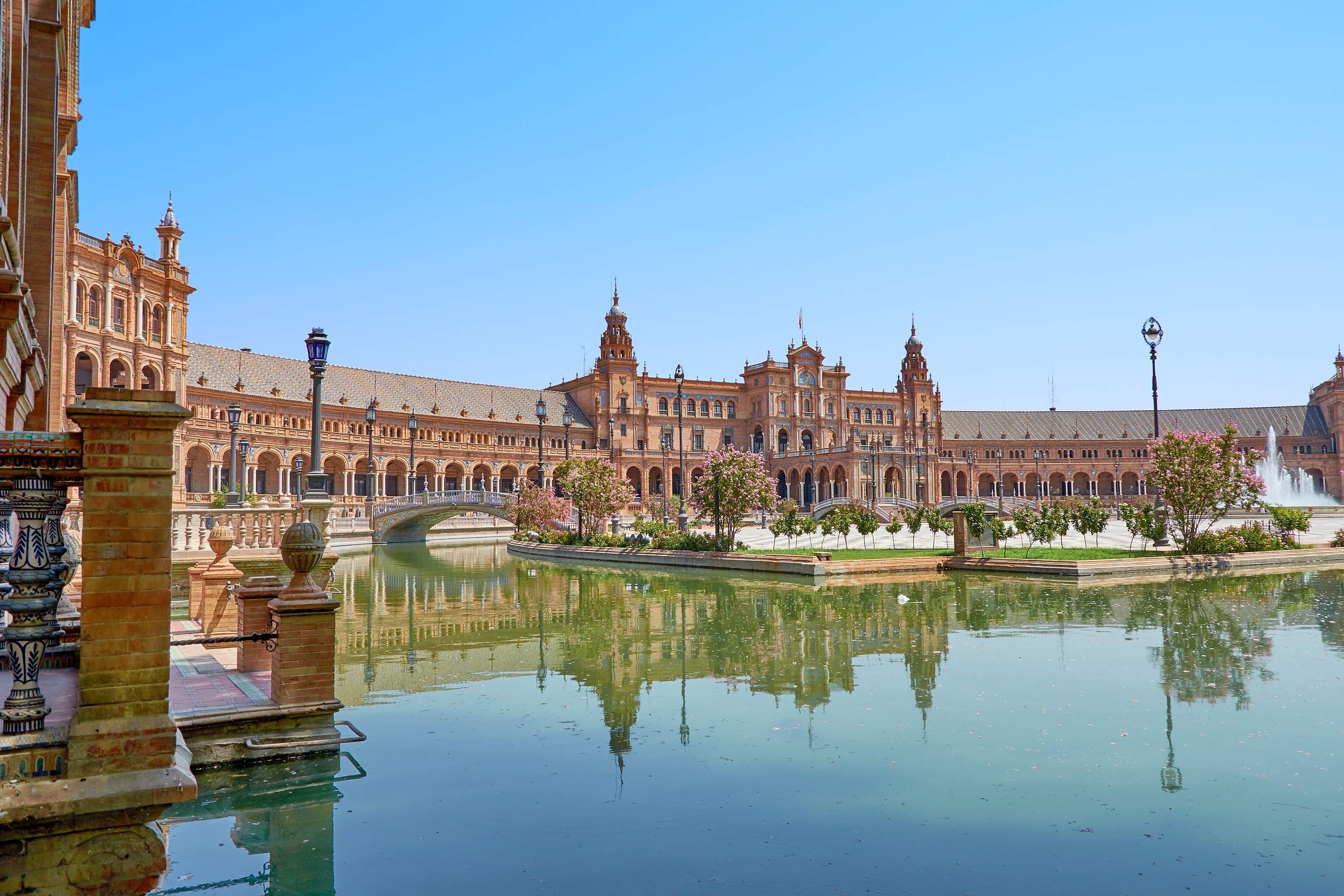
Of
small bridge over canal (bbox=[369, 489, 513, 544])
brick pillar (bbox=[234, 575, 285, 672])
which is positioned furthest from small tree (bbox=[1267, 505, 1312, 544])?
small bridge over canal (bbox=[369, 489, 513, 544])

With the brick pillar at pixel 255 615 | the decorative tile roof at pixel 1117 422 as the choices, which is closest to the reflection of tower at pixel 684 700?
the brick pillar at pixel 255 615

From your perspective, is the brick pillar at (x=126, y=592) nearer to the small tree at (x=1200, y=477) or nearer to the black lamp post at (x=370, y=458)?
the black lamp post at (x=370, y=458)

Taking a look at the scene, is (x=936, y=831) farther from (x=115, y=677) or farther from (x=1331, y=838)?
(x=115, y=677)

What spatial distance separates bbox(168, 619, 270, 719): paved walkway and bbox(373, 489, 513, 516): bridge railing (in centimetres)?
4433

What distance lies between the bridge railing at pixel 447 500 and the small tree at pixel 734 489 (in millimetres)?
24445

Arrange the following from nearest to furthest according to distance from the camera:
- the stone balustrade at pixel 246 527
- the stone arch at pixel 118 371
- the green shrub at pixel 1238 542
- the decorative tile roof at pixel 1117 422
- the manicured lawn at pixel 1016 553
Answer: the stone balustrade at pixel 246 527
the manicured lawn at pixel 1016 553
the green shrub at pixel 1238 542
the stone arch at pixel 118 371
the decorative tile roof at pixel 1117 422

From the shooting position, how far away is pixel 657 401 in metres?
95.4

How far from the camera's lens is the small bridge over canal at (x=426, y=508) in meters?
56.7

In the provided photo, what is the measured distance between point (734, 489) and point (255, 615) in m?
25.1

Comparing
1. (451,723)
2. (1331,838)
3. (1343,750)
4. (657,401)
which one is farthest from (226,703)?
(657,401)

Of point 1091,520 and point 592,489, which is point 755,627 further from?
point 592,489

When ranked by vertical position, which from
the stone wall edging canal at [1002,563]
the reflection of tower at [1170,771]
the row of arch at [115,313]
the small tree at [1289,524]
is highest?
the row of arch at [115,313]

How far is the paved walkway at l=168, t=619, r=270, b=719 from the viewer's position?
8797 millimetres

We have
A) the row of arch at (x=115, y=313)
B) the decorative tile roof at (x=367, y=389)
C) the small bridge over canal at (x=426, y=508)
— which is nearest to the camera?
the row of arch at (x=115, y=313)
